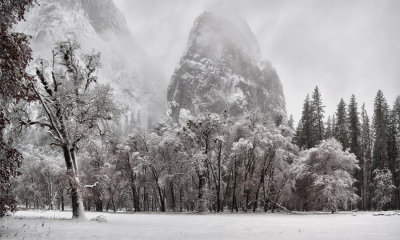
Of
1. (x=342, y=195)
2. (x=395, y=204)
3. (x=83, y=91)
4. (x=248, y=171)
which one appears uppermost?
(x=83, y=91)

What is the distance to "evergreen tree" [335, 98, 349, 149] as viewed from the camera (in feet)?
188

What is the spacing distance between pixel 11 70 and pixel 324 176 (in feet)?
127

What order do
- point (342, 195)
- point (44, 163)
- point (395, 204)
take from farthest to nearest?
point (395, 204), point (44, 163), point (342, 195)

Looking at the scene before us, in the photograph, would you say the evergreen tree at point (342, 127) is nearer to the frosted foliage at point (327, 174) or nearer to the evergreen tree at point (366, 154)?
the evergreen tree at point (366, 154)

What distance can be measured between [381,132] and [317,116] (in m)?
12.1

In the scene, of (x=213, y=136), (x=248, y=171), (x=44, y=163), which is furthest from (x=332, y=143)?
(x=44, y=163)

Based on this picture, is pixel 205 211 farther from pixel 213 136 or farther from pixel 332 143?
pixel 332 143

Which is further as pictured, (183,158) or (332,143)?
(332,143)

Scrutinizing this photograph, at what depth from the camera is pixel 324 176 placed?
3975 centimetres

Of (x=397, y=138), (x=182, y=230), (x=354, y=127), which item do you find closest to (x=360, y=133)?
(x=354, y=127)

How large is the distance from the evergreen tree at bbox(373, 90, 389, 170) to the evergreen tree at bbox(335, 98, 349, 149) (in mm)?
6317

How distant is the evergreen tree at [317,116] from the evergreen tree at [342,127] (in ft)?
9.93

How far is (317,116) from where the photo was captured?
199 ft

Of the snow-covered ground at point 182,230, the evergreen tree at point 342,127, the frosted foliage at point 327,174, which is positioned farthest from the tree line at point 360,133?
the snow-covered ground at point 182,230
